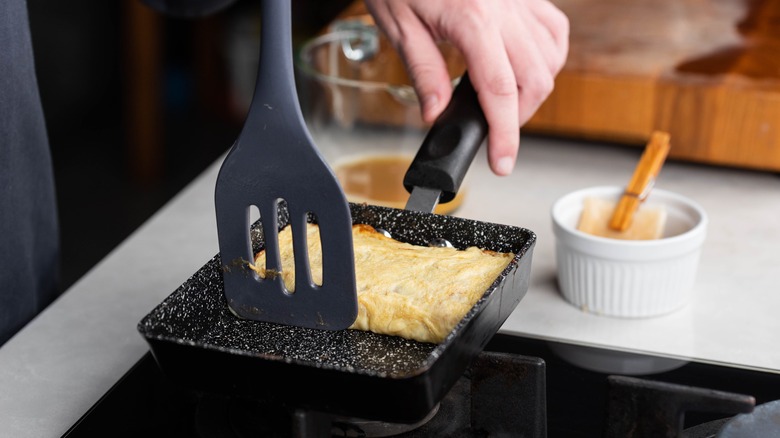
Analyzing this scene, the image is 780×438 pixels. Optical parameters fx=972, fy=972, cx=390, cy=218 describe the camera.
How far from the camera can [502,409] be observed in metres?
0.76

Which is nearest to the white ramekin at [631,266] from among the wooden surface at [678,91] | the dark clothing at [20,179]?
the wooden surface at [678,91]

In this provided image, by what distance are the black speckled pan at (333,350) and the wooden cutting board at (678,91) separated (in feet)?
1.65

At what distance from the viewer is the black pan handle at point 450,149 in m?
0.88

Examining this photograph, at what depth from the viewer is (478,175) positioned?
1.33 m

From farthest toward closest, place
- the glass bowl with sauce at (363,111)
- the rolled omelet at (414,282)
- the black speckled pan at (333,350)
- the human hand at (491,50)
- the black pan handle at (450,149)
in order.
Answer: the glass bowl with sauce at (363,111) → the human hand at (491,50) → the black pan handle at (450,149) → the rolled omelet at (414,282) → the black speckled pan at (333,350)

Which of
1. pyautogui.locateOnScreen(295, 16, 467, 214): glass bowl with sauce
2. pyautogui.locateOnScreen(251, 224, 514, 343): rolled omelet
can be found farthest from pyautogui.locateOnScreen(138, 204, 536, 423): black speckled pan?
pyautogui.locateOnScreen(295, 16, 467, 214): glass bowl with sauce

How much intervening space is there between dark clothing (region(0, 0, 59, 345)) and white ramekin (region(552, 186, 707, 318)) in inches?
22.2

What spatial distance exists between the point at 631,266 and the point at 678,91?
1.25 feet

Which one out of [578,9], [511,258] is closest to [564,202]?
[511,258]

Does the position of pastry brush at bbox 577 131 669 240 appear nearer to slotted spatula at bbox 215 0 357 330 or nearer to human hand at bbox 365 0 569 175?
human hand at bbox 365 0 569 175

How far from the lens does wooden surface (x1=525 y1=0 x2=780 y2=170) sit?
123cm

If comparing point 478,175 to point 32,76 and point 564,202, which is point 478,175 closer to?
point 564,202

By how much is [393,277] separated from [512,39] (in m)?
0.36

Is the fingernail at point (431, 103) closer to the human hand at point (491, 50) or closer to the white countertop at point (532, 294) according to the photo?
the human hand at point (491, 50)
